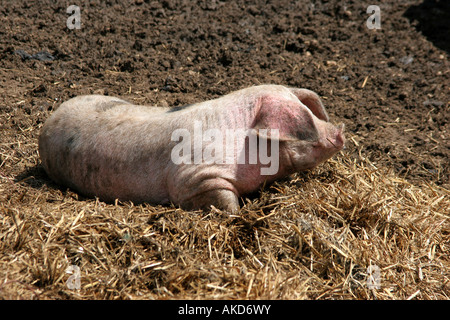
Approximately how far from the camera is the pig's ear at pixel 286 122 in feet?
11.4

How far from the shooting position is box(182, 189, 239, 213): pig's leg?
11.3 ft

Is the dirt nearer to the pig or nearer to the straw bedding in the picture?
the pig

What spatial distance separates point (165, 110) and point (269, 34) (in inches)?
104

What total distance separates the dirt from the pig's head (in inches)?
37.1

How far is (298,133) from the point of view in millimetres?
3492

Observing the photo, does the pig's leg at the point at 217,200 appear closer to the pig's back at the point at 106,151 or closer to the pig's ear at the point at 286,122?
the pig's back at the point at 106,151

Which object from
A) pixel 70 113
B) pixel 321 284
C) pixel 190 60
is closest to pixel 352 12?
pixel 190 60

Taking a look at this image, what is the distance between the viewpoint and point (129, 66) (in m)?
5.65

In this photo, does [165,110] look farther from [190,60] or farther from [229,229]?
[190,60]

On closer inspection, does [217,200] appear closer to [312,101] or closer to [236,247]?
[236,247]
